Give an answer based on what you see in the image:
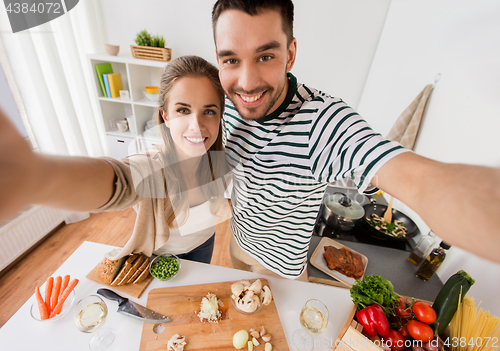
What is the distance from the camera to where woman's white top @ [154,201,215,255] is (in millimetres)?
984

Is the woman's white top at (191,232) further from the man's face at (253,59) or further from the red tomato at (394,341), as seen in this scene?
the red tomato at (394,341)

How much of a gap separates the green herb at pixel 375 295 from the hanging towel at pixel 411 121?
0.96 metres

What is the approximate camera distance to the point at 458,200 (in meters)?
0.34

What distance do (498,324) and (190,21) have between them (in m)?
2.77

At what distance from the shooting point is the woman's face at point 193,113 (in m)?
0.72

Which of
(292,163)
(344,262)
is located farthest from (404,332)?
(292,163)

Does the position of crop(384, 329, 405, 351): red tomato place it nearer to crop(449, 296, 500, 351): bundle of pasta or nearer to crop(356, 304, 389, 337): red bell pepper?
crop(356, 304, 389, 337): red bell pepper

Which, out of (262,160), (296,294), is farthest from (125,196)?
(296,294)

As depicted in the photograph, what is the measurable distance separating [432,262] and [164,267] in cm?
126

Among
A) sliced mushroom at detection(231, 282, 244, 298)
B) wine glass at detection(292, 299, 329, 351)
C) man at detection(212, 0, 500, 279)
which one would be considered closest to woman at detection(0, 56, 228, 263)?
man at detection(212, 0, 500, 279)

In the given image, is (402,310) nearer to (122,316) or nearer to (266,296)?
(266,296)

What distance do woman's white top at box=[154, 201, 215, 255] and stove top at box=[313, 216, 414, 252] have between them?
69cm

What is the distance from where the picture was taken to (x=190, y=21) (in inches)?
82.3

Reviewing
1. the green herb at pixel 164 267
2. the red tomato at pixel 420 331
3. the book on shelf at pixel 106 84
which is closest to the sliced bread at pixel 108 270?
the green herb at pixel 164 267
